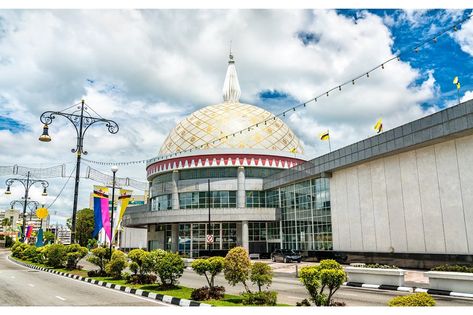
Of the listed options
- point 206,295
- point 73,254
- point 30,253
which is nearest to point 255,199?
point 73,254

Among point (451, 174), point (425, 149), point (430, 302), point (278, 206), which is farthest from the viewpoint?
point (278, 206)

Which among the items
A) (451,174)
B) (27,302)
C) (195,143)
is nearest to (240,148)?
(195,143)

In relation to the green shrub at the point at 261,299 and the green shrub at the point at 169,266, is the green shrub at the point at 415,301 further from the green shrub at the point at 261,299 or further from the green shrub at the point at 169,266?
the green shrub at the point at 169,266

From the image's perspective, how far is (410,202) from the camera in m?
24.5

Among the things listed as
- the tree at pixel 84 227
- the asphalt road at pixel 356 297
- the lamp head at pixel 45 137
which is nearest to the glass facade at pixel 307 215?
the asphalt road at pixel 356 297

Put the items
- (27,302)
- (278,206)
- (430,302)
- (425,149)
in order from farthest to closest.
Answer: (278,206) → (425,149) → (27,302) → (430,302)

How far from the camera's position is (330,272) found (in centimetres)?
980

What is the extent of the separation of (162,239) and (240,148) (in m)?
14.4

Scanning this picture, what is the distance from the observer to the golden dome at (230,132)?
46.6 meters

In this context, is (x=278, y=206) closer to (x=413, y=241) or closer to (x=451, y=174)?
(x=413, y=241)

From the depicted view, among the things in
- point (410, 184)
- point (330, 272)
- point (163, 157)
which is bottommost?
point (330, 272)

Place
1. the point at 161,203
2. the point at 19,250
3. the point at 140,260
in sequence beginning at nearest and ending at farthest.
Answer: the point at 140,260, the point at 19,250, the point at 161,203

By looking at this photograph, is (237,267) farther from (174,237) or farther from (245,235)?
(174,237)

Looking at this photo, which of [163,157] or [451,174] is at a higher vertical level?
[163,157]
